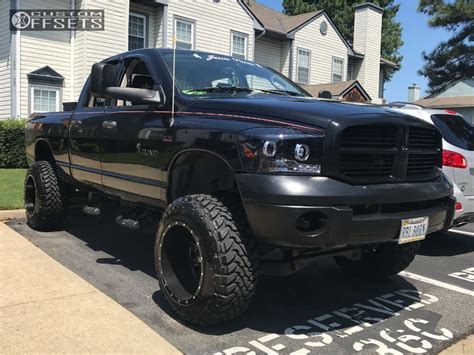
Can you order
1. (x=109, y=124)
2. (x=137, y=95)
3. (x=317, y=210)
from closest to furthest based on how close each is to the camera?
1. (x=317, y=210)
2. (x=137, y=95)
3. (x=109, y=124)

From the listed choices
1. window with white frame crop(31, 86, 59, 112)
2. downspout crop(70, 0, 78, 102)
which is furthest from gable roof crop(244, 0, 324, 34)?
window with white frame crop(31, 86, 59, 112)

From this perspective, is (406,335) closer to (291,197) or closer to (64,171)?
(291,197)

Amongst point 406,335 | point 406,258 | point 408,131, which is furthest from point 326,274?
point 408,131

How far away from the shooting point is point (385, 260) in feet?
14.8

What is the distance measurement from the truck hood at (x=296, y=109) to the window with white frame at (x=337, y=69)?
839 inches

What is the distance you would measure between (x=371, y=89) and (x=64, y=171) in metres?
22.9

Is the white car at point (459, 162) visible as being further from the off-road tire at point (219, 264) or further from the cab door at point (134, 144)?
the off-road tire at point (219, 264)

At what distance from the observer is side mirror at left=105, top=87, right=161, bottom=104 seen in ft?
13.0

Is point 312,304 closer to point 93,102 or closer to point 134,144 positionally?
point 134,144

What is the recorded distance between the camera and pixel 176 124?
3.80 metres

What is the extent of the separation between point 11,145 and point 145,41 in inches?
240

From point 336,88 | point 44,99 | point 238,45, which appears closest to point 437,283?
point 44,99

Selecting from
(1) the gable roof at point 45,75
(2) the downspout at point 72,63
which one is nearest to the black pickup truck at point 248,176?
(1) the gable roof at point 45,75

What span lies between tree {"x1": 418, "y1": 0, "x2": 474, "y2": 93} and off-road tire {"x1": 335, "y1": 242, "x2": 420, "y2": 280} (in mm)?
30741
